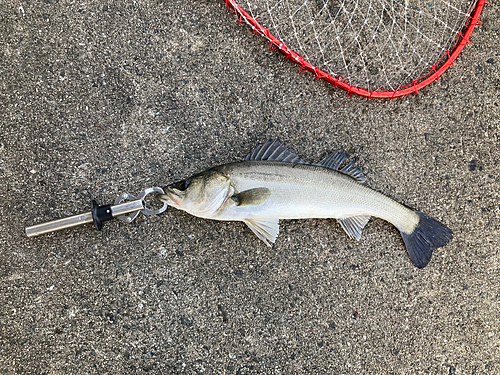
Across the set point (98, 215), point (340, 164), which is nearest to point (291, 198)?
point (340, 164)

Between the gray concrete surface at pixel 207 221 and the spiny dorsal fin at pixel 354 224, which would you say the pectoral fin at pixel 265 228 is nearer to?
the gray concrete surface at pixel 207 221

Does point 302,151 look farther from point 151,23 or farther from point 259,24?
point 151,23

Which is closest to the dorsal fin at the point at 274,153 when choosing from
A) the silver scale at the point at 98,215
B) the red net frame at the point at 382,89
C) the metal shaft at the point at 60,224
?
the red net frame at the point at 382,89

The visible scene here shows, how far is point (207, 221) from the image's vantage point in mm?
2881

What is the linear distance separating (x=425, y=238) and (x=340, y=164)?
1.07m

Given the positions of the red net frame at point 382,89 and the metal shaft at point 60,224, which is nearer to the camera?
the metal shaft at point 60,224

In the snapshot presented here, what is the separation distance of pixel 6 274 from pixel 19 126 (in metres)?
1.27

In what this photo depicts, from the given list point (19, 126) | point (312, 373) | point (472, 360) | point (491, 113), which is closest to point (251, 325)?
point (312, 373)

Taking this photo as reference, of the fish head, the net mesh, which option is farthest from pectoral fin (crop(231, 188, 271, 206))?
the net mesh

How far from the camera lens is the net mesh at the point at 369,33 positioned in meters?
3.04

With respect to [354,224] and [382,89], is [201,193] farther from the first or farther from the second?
[382,89]

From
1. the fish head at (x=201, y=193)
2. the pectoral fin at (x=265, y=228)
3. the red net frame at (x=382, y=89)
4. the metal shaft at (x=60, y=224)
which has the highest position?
the red net frame at (x=382, y=89)

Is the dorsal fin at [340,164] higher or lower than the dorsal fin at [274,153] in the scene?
higher

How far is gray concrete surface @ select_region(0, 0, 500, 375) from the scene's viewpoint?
275 cm
